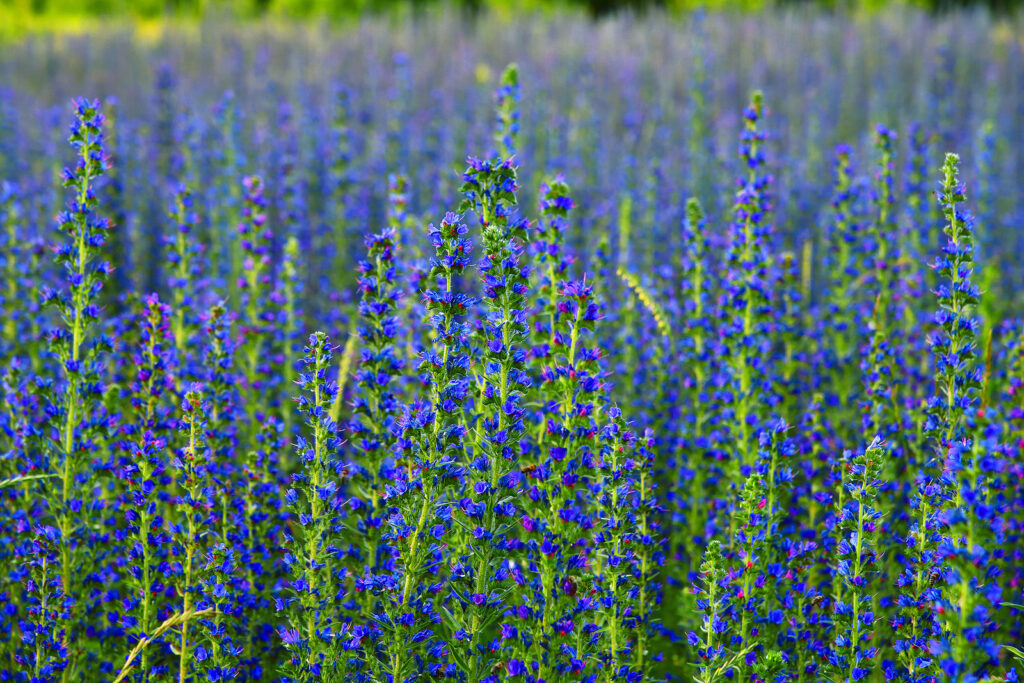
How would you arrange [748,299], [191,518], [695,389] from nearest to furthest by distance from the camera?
[191,518] → [748,299] → [695,389]

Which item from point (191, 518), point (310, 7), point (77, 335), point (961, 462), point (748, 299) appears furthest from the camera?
point (310, 7)

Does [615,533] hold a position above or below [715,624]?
above

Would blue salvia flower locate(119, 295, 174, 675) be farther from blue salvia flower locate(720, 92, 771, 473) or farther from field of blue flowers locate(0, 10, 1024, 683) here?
blue salvia flower locate(720, 92, 771, 473)

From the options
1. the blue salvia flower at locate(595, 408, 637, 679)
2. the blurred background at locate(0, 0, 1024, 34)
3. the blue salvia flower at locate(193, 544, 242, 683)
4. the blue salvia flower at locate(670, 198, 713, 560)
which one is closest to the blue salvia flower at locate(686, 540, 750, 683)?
the blue salvia flower at locate(595, 408, 637, 679)

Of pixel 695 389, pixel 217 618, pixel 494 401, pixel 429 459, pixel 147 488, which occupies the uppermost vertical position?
pixel 494 401

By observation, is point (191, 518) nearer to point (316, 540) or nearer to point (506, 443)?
point (316, 540)

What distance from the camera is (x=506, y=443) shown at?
231cm

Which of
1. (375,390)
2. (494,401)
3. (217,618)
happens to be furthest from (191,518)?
(494,401)

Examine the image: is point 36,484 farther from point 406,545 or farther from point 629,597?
point 629,597

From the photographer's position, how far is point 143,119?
8680 millimetres

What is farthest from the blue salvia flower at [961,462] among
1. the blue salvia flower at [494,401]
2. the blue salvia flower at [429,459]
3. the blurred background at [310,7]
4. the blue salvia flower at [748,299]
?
the blurred background at [310,7]

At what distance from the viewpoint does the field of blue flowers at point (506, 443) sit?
2.36 metres

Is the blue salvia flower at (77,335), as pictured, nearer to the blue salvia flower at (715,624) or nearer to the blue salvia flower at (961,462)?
the blue salvia flower at (715,624)

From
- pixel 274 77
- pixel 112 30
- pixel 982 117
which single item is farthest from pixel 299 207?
pixel 112 30
